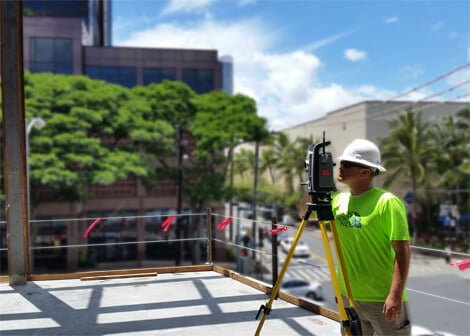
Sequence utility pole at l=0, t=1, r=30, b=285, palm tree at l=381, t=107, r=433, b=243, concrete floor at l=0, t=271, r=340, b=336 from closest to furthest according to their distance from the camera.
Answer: concrete floor at l=0, t=271, r=340, b=336 < utility pole at l=0, t=1, r=30, b=285 < palm tree at l=381, t=107, r=433, b=243

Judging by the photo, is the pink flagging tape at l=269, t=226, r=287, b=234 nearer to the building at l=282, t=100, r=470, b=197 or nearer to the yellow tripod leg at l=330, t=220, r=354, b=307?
the yellow tripod leg at l=330, t=220, r=354, b=307

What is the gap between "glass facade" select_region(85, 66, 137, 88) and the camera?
33.4 meters

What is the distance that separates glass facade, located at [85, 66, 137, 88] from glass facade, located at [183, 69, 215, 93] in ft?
12.0

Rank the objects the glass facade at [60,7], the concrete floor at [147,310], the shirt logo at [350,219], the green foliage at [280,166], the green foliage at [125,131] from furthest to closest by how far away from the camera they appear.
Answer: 1. the glass facade at [60,7]
2. the green foliage at [280,166]
3. the green foliage at [125,131]
4. the concrete floor at [147,310]
5. the shirt logo at [350,219]

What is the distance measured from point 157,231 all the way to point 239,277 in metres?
25.0

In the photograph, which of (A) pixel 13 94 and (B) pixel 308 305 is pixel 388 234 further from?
(A) pixel 13 94

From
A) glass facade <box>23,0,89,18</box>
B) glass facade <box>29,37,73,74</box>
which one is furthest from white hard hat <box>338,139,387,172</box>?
glass facade <box>23,0,89,18</box>

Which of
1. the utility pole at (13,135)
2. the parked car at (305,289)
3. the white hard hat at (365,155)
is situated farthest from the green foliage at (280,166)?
the white hard hat at (365,155)

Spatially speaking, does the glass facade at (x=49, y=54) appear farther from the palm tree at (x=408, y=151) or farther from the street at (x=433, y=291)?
the palm tree at (x=408, y=151)

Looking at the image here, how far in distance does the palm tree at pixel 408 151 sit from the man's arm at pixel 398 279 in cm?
3119

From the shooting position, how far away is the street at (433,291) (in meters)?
18.0

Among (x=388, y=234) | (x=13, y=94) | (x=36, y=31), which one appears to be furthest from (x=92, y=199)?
(x=388, y=234)

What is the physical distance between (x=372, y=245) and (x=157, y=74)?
32.7 metres

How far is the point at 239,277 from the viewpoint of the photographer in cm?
575
